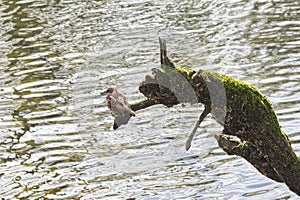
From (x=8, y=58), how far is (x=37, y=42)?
4.56ft

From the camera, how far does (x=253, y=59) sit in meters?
15.3

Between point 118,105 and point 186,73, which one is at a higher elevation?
point 186,73

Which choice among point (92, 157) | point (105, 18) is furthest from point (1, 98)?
point (105, 18)

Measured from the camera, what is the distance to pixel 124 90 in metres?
14.1

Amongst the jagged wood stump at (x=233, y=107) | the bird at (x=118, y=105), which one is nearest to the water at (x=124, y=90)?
the jagged wood stump at (x=233, y=107)

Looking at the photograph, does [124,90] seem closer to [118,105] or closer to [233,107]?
[233,107]

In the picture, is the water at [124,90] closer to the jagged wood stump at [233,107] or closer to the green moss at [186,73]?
the jagged wood stump at [233,107]

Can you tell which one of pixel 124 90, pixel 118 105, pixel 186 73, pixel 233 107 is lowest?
pixel 124 90

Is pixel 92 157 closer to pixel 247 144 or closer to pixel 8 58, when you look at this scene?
pixel 247 144

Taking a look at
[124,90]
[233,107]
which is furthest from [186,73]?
[124,90]

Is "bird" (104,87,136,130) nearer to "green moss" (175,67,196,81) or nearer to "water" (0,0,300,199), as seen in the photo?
"green moss" (175,67,196,81)

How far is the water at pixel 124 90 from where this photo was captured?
10.2m

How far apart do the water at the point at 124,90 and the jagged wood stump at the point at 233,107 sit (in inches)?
92.7

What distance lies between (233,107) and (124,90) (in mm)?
7385
